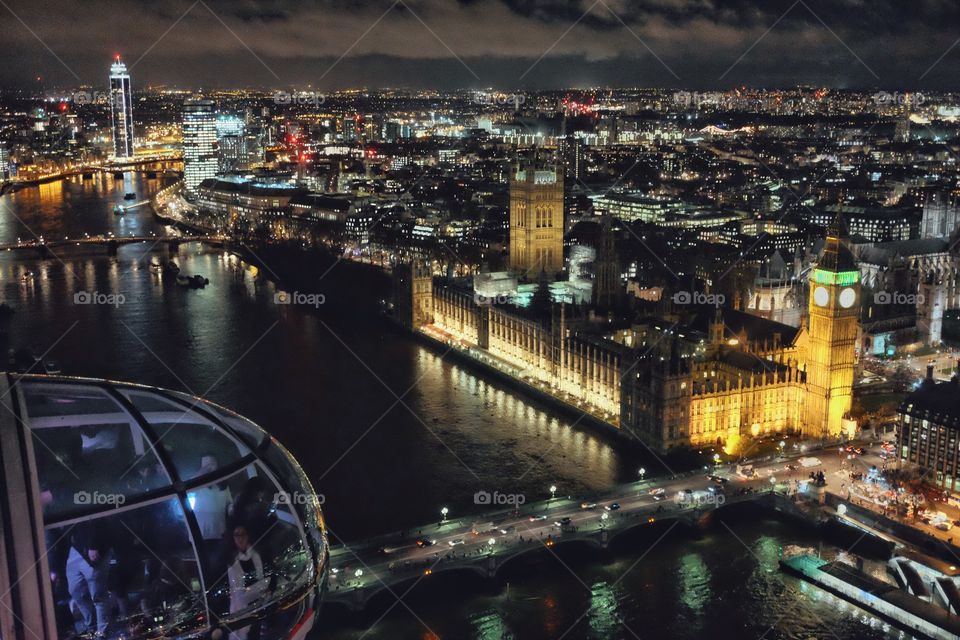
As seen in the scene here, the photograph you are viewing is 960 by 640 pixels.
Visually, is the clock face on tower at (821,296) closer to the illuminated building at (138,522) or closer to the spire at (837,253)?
the spire at (837,253)

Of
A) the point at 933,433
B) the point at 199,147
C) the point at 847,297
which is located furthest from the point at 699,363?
the point at 199,147

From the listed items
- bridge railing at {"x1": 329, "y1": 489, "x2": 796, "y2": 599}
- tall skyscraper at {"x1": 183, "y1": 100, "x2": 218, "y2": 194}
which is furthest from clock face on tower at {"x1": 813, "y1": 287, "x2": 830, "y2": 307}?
tall skyscraper at {"x1": 183, "y1": 100, "x2": 218, "y2": 194}

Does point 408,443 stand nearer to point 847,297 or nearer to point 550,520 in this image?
point 550,520

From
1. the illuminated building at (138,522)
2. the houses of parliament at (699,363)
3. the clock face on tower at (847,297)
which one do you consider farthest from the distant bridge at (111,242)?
the illuminated building at (138,522)

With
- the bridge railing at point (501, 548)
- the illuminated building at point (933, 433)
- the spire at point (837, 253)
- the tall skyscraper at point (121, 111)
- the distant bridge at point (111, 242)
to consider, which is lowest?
the bridge railing at point (501, 548)

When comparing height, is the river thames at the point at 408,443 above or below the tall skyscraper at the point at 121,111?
below

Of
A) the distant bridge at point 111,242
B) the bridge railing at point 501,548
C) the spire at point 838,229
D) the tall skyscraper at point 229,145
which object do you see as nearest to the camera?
the bridge railing at point 501,548

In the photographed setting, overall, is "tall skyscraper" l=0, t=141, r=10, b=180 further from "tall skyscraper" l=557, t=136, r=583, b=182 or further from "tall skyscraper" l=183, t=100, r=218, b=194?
"tall skyscraper" l=557, t=136, r=583, b=182
